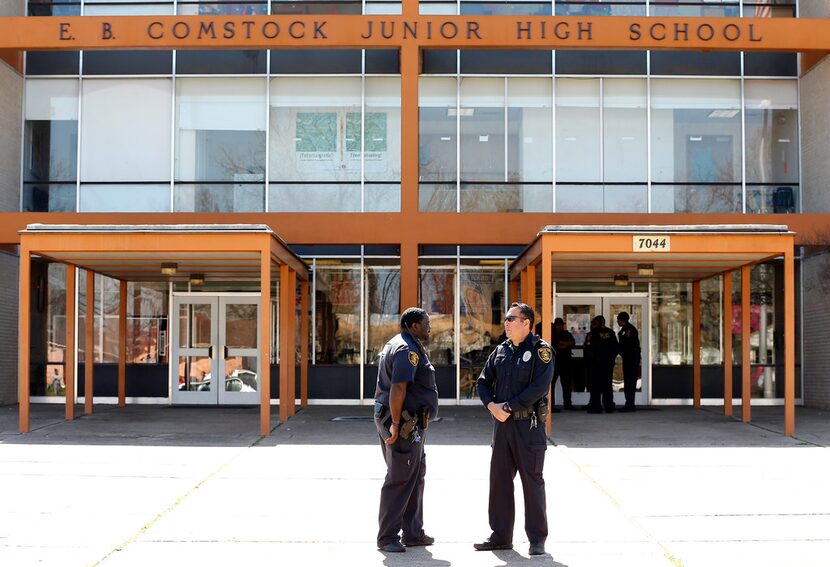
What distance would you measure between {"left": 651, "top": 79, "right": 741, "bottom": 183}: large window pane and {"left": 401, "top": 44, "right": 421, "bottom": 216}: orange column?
5.37 metres

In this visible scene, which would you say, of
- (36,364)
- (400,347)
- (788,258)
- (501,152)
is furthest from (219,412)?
(400,347)

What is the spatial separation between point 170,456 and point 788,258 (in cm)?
847

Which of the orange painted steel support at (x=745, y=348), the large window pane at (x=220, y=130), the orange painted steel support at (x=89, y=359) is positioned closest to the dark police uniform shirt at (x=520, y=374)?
the orange painted steel support at (x=745, y=348)

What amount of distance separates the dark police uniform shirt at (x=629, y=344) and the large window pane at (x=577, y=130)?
321cm

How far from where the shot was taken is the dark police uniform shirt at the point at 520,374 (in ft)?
22.7

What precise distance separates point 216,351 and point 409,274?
4.89 metres

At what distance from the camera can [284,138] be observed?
62.3 feet

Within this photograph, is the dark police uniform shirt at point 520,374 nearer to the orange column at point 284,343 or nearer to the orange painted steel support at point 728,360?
the orange column at point 284,343

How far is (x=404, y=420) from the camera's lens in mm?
6965

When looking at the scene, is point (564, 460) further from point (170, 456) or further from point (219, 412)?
point (219, 412)

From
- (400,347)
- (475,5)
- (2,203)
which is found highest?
(475,5)

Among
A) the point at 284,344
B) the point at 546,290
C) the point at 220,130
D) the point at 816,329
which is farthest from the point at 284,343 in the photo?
the point at 816,329

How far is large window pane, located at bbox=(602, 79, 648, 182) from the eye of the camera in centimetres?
1886

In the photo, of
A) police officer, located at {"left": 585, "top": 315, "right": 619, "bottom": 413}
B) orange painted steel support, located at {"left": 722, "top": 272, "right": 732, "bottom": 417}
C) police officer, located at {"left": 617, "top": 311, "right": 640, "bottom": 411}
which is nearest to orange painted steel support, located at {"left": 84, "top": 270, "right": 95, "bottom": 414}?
police officer, located at {"left": 585, "top": 315, "right": 619, "bottom": 413}
